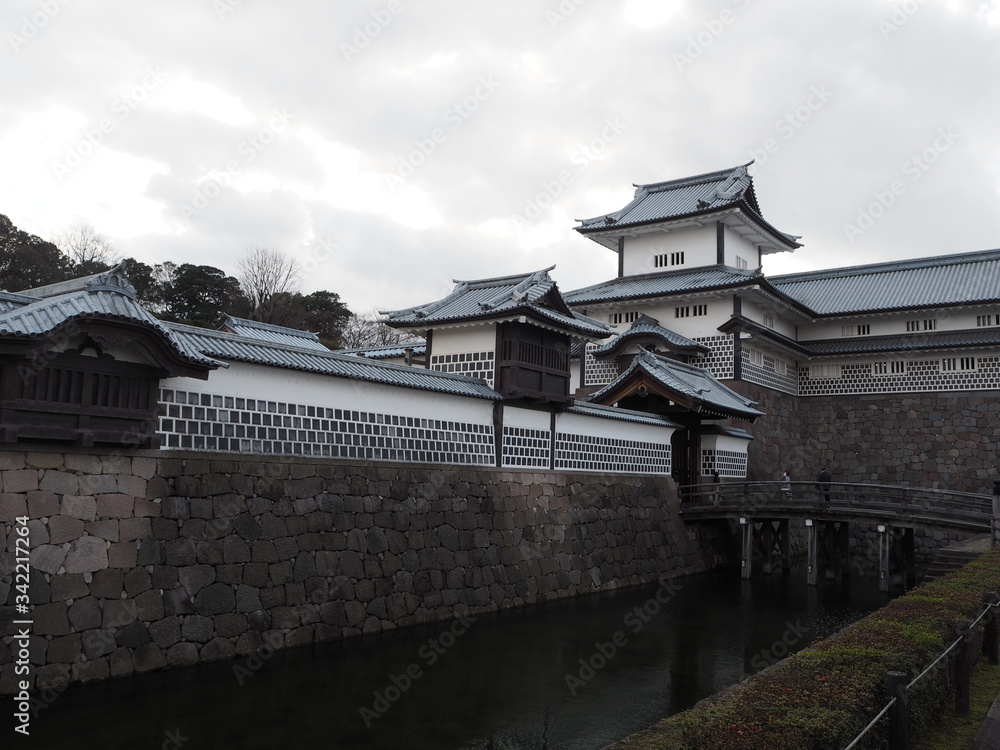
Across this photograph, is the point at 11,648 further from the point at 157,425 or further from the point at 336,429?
the point at 336,429

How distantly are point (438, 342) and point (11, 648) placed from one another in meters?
11.3

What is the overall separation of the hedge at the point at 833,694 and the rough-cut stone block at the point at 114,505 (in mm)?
7442

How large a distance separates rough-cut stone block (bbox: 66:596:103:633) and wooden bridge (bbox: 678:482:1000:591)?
16.9m

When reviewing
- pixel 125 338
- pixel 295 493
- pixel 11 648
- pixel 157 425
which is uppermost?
pixel 125 338

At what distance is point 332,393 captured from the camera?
13211 millimetres

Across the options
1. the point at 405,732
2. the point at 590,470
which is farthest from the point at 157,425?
the point at 590,470

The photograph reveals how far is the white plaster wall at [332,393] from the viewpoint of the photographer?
37.6ft

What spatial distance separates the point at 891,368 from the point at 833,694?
27.7m

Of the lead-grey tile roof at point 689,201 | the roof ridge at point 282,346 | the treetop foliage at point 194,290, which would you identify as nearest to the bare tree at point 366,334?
the treetop foliage at point 194,290

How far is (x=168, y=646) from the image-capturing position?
31.7 ft

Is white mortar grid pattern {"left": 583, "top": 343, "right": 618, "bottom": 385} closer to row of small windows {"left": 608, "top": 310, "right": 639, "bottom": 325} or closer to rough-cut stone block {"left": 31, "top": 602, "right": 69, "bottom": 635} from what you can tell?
row of small windows {"left": 608, "top": 310, "right": 639, "bottom": 325}

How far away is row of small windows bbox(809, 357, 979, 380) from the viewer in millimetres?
28188

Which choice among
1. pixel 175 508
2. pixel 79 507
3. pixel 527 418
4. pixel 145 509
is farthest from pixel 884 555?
pixel 79 507

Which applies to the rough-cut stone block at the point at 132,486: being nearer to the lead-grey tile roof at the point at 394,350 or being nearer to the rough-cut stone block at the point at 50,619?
the rough-cut stone block at the point at 50,619
